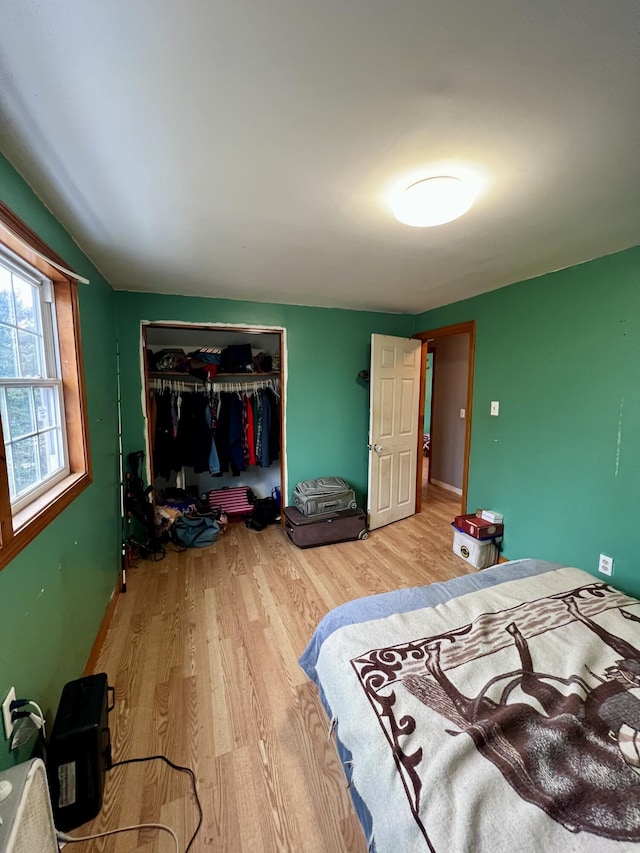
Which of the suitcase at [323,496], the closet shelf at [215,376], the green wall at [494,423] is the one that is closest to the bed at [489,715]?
the green wall at [494,423]

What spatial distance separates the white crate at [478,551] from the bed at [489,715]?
3.82ft

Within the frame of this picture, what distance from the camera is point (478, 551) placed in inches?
105

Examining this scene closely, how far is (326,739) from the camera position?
1.38 m

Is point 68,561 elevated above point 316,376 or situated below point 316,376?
below

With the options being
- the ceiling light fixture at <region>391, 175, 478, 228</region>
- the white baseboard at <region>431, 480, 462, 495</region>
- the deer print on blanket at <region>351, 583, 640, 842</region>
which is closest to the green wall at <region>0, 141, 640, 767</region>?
the deer print on blanket at <region>351, 583, 640, 842</region>

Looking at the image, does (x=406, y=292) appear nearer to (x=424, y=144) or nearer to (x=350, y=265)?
(x=350, y=265)

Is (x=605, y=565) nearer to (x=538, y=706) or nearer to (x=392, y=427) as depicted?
(x=538, y=706)

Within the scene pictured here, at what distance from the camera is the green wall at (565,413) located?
6.31ft

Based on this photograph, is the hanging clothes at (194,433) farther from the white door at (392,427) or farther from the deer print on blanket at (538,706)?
the deer print on blanket at (538,706)

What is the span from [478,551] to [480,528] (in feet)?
0.65

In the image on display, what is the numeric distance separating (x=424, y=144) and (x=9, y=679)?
2.06 m

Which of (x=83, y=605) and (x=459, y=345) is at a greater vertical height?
(x=459, y=345)

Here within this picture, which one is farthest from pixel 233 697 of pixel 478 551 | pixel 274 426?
pixel 274 426

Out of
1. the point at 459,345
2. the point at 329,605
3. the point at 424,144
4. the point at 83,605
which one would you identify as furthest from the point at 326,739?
the point at 459,345
